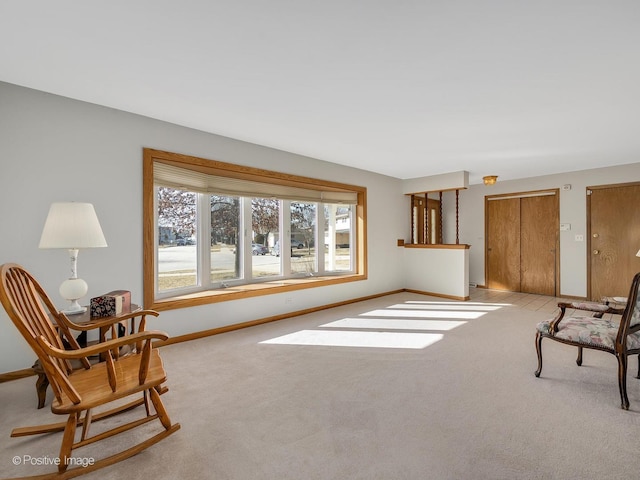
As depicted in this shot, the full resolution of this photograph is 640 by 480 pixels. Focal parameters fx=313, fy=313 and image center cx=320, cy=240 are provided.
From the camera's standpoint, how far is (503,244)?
6.73 meters

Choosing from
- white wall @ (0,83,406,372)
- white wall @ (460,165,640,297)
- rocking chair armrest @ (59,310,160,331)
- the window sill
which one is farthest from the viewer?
white wall @ (460,165,640,297)

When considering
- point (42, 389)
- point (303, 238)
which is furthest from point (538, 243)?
point (42, 389)

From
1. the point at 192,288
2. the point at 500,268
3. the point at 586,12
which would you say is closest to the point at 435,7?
the point at 586,12

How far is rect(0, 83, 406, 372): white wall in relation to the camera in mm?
2539

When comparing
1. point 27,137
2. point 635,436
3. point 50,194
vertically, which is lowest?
point 635,436

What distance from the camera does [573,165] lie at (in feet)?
17.5

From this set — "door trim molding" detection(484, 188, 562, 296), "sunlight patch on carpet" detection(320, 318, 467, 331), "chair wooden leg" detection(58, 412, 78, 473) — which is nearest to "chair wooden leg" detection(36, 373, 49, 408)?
"chair wooden leg" detection(58, 412, 78, 473)

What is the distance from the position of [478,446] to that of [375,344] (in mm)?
1710

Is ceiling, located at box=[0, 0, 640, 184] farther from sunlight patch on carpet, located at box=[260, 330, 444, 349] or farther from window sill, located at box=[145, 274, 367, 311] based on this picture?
sunlight patch on carpet, located at box=[260, 330, 444, 349]

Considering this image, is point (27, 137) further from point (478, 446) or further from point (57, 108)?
point (478, 446)

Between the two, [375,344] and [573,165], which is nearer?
[375,344]

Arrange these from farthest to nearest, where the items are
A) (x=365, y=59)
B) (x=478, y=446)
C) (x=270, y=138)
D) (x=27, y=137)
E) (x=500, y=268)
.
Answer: (x=500, y=268)
(x=270, y=138)
(x=27, y=137)
(x=365, y=59)
(x=478, y=446)

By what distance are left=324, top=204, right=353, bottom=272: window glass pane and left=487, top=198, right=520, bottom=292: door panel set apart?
334cm

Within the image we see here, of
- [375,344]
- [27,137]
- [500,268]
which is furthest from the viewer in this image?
[500,268]
